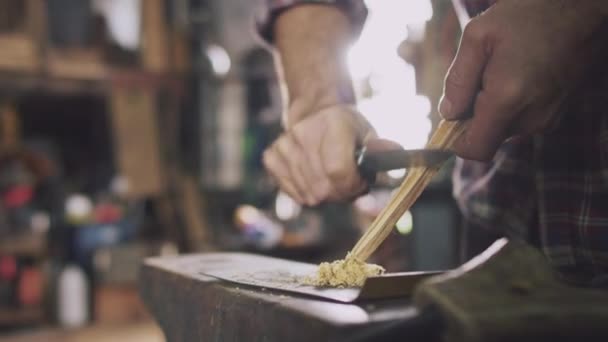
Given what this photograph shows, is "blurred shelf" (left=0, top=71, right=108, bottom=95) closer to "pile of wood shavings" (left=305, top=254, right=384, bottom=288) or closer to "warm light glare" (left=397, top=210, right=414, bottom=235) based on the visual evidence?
"warm light glare" (left=397, top=210, right=414, bottom=235)

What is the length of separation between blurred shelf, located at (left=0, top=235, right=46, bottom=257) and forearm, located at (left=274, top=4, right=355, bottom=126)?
165 inches

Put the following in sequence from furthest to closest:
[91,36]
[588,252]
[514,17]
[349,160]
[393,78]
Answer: [91,36], [393,78], [349,160], [588,252], [514,17]

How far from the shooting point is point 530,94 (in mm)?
1030

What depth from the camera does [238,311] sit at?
3.49 ft

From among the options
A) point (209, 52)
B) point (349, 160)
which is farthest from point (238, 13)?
point (349, 160)

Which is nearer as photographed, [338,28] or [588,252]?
[588,252]

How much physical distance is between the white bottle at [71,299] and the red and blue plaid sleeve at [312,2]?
420 centimetres

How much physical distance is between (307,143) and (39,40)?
468cm

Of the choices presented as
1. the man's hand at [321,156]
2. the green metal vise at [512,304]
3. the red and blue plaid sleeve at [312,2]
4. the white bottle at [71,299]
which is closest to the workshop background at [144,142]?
the white bottle at [71,299]

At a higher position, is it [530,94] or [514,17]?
[514,17]

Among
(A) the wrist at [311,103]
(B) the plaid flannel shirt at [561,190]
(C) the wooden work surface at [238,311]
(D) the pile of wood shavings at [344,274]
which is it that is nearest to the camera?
(C) the wooden work surface at [238,311]

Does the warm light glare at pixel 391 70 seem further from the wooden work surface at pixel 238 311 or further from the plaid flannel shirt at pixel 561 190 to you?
the wooden work surface at pixel 238 311

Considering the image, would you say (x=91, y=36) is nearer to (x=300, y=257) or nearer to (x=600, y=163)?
(x=300, y=257)

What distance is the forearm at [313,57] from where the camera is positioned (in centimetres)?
163
